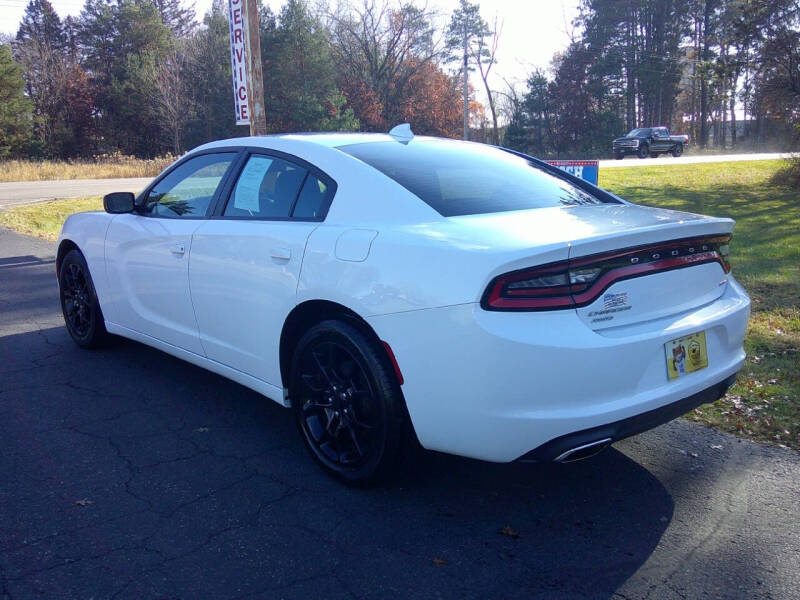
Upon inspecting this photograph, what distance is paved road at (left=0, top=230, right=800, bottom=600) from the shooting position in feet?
8.48

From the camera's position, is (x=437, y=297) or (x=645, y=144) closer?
(x=437, y=297)

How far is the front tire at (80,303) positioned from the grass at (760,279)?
4.20 m

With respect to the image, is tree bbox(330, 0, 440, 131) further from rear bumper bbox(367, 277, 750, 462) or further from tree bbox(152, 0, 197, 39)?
rear bumper bbox(367, 277, 750, 462)

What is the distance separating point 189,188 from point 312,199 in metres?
1.31

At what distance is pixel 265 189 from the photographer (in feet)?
12.8

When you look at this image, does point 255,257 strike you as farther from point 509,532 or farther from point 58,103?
point 58,103

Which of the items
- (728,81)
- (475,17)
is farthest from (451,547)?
(475,17)

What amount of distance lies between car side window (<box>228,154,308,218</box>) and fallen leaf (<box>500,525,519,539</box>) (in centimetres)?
186

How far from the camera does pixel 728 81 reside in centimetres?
2059

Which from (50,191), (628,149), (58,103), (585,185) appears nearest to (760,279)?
(585,185)

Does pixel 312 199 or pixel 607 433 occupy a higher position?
pixel 312 199

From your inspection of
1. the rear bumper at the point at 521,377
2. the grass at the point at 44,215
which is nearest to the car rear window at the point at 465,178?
the rear bumper at the point at 521,377

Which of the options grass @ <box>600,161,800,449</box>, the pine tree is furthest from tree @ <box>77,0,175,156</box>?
grass @ <box>600,161,800,449</box>

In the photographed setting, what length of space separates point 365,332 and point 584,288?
0.97 m
